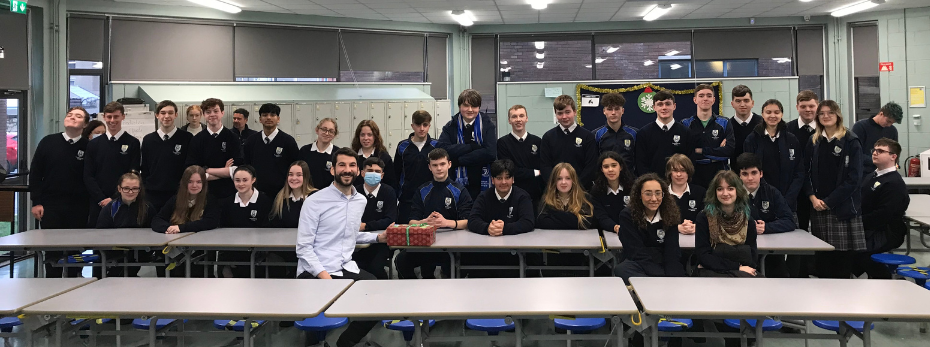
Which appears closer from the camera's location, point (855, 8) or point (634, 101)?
point (855, 8)

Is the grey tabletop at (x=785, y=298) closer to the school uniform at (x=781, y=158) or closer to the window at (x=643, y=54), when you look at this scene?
the school uniform at (x=781, y=158)

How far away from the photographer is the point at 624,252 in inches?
141

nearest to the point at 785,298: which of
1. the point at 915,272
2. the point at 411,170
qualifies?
the point at 915,272

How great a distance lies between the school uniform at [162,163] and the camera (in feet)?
15.8

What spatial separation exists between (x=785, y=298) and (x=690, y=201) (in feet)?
5.40

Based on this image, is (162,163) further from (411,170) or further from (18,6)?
(18,6)

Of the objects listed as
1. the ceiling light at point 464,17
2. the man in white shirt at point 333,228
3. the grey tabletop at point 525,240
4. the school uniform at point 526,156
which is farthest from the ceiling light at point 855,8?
the man in white shirt at point 333,228

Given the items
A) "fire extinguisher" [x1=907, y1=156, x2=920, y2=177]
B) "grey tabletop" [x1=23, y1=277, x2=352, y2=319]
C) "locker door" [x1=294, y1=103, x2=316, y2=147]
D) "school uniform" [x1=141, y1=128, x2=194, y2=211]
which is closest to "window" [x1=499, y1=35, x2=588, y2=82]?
"locker door" [x1=294, y1=103, x2=316, y2=147]

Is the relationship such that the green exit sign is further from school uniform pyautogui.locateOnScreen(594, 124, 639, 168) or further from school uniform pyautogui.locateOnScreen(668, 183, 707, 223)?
school uniform pyautogui.locateOnScreen(668, 183, 707, 223)

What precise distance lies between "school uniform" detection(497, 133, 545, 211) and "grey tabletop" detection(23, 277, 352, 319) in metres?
2.15

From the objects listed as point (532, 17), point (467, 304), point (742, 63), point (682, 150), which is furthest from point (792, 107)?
point (467, 304)

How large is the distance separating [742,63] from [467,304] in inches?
343

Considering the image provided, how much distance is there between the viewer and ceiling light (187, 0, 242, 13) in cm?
754

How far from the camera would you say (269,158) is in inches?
195
